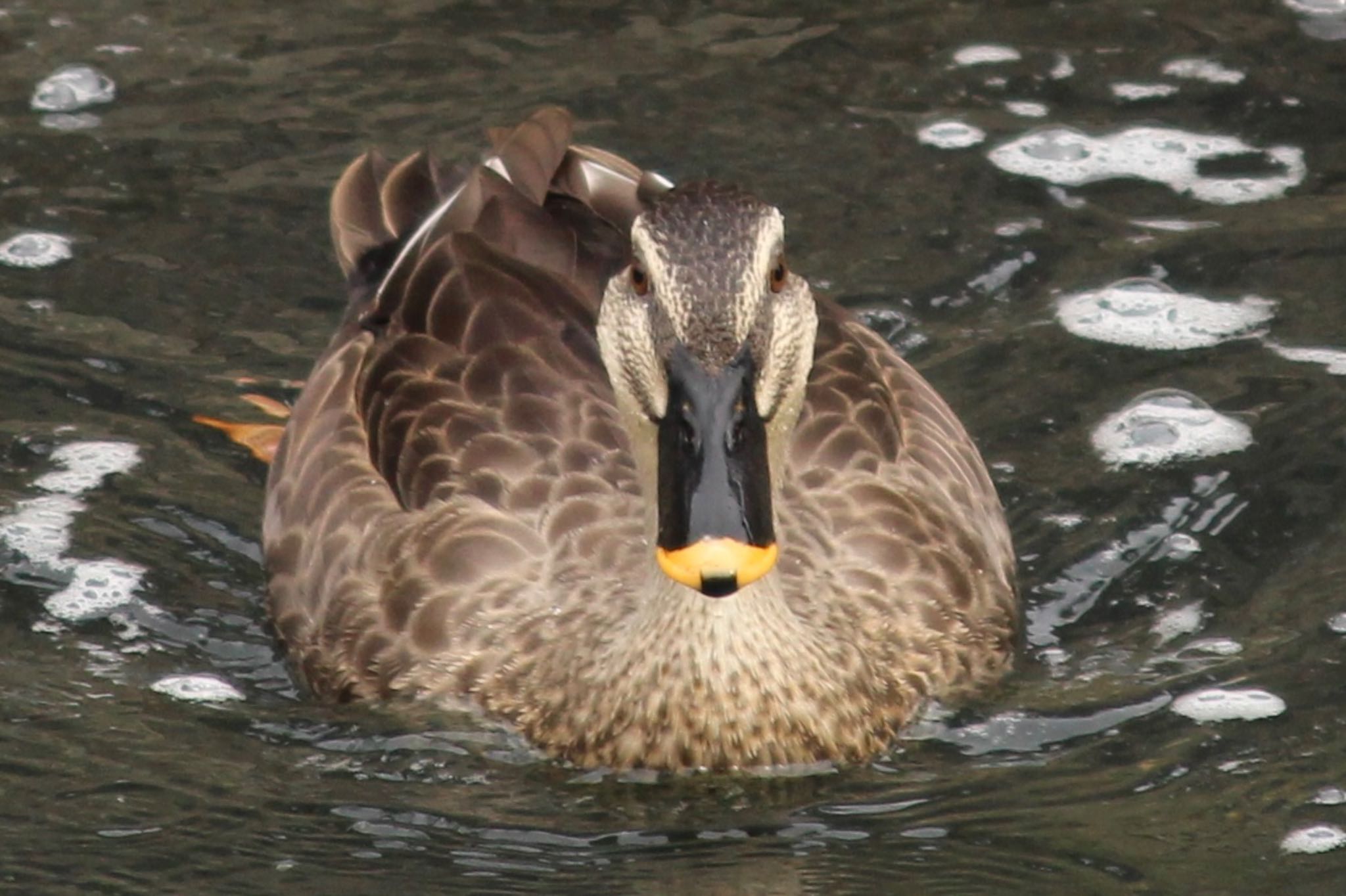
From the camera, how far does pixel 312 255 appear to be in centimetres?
1020

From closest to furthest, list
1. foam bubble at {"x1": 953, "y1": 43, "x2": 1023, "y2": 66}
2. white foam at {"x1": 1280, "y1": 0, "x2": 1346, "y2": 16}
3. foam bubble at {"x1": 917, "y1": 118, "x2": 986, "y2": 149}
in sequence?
1. foam bubble at {"x1": 917, "y1": 118, "x2": 986, "y2": 149}
2. foam bubble at {"x1": 953, "y1": 43, "x2": 1023, "y2": 66}
3. white foam at {"x1": 1280, "y1": 0, "x2": 1346, "y2": 16}

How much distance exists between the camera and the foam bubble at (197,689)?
7.95 metres

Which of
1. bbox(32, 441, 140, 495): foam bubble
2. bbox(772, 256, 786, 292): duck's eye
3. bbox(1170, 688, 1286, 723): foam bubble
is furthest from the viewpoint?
bbox(32, 441, 140, 495): foam bubble

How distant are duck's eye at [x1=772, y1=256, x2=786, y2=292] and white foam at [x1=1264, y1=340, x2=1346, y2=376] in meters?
2.90

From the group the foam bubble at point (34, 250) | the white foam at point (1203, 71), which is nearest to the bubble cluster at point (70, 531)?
the foam bubble at point (34, 250)

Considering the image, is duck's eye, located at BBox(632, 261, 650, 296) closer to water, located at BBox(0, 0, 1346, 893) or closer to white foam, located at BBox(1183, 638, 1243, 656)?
water, located at BBox(0, 0, 1346, 893)

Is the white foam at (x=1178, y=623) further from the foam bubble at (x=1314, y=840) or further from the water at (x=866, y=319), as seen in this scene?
the foam bubble at (x=1314, y=840)

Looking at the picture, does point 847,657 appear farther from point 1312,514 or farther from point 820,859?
point 1312,514

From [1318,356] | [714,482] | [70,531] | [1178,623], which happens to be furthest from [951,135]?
[714,482]

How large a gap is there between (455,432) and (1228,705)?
7.75ft

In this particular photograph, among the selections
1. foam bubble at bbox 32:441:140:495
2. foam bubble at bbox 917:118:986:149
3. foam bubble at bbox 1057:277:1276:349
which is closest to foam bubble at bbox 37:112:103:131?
foam bubble at bbox 32:441:140:495

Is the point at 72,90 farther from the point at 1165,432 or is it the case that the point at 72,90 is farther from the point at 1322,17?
the point at 1322,17

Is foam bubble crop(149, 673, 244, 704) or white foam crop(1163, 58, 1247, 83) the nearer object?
foam bubble crop(149, 673, 244, 704)

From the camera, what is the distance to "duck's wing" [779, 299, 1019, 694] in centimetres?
783
